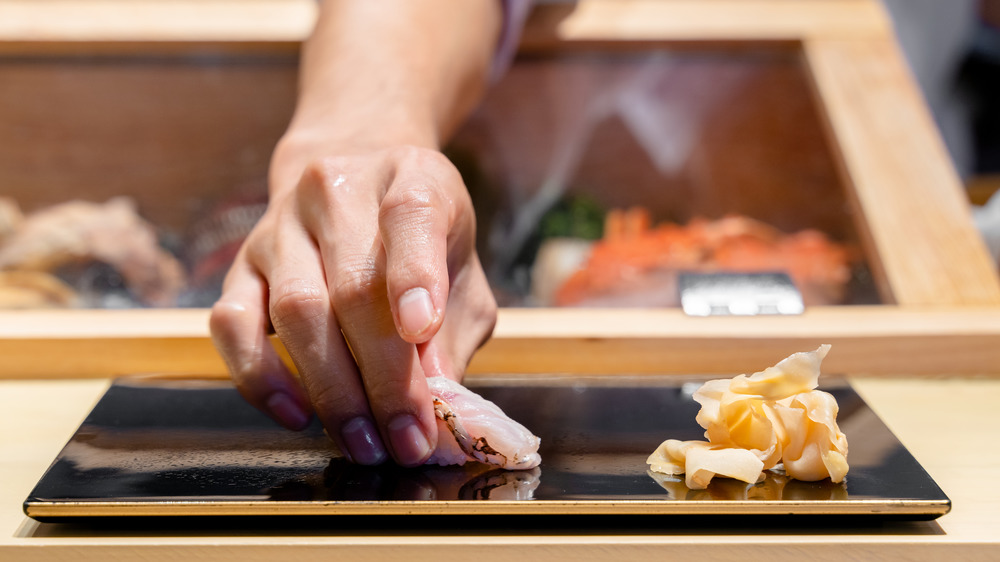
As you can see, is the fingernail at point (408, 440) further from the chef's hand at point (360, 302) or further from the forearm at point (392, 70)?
the forearm at point (392, 70)

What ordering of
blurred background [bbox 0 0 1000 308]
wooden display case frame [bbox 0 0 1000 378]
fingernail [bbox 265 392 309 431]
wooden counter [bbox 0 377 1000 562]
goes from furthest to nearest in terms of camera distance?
blurred background [bbox 0 0 1000 308]
wooden display case frame [bbox 0 0 1000 378]
fingernail [bbox 265 392 309 431]
wooden counter [bbox 0 377 1000 562]

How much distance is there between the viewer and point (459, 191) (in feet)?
2.14

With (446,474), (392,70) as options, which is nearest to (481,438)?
(446,474)

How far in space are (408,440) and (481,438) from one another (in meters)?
0.05

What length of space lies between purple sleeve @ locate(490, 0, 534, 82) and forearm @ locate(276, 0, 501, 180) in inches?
1.0

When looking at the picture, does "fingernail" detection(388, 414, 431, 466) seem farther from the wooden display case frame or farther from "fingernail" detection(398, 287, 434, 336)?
the wooden display case frame

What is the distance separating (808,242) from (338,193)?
775 millimetres

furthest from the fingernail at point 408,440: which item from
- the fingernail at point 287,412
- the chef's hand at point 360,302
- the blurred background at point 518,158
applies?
the blurred background at point 518,158

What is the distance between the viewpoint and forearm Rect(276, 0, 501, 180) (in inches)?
32.5

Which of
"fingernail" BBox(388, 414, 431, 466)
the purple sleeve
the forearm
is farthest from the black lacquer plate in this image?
the purple sleeve

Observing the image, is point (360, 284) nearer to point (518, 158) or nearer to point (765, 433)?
point (765, 433)

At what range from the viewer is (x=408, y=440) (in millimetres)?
563

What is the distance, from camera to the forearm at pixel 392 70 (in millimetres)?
825

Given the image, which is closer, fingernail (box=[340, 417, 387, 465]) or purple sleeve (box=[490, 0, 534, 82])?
fingernail (box=[340, 417, 387, 465])
